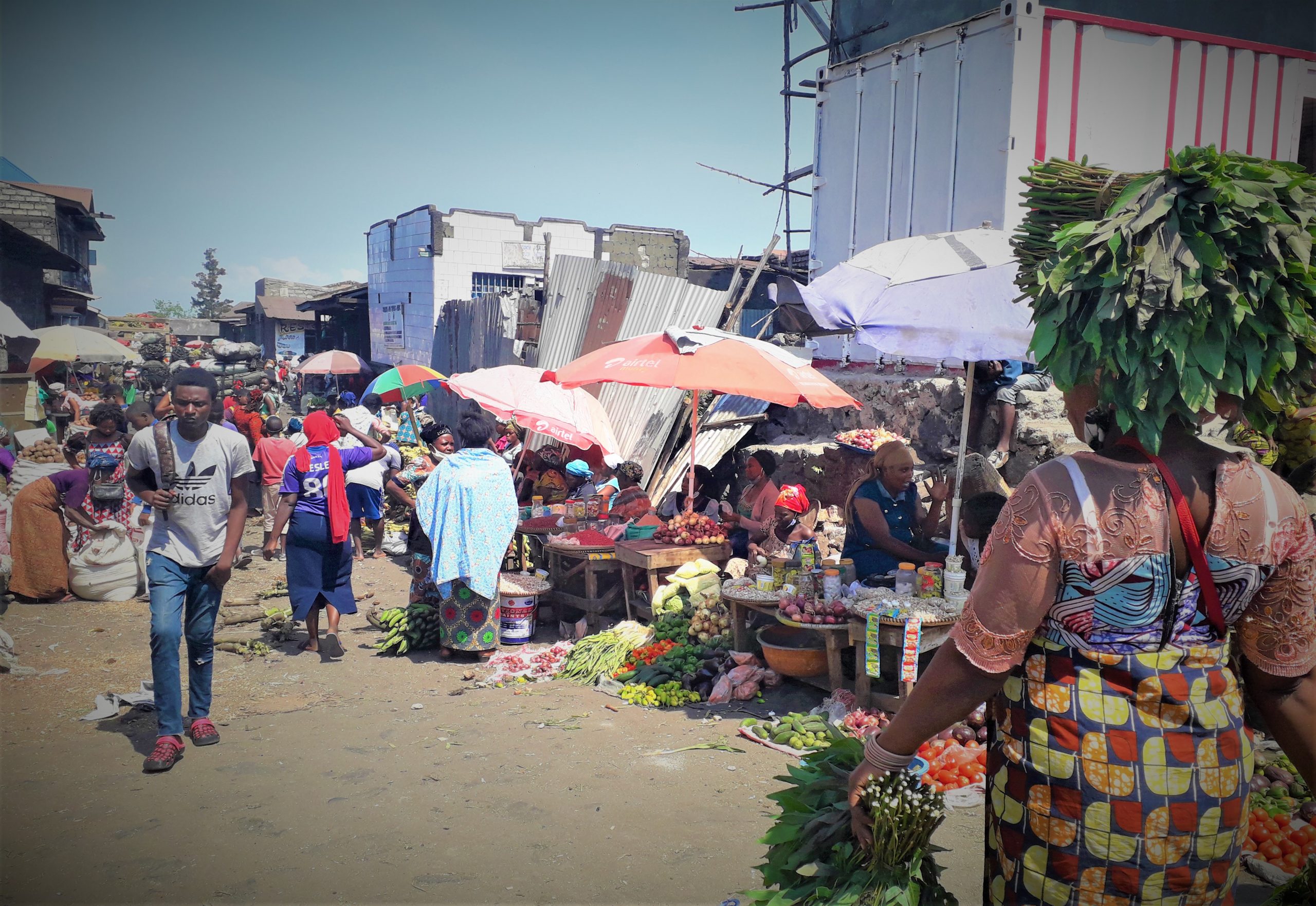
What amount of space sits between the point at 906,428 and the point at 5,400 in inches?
483

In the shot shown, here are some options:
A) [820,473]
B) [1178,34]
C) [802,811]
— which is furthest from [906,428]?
[802,811]

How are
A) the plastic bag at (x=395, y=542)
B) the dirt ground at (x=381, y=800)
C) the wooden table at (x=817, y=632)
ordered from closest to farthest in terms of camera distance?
the dirt ground at (x=381, y=800)
the wooden table at (x=817, y=632)
the plastic bag at (x=395, y=542)

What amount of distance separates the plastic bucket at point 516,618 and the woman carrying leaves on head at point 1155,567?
5496 millimetres

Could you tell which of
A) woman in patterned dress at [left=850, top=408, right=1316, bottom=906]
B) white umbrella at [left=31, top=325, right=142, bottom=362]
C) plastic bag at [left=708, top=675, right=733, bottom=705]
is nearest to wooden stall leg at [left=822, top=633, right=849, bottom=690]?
plastic bag at [left=708, top=675, right=733, bottom=705]

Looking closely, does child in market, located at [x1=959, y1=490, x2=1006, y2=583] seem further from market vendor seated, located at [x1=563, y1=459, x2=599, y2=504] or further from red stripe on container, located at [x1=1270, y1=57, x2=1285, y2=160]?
red stripe on container, located at [x1=1270, y1=57, x2=1285, y2=160]

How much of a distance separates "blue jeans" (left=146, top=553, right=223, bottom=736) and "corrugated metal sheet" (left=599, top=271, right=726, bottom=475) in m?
6.53

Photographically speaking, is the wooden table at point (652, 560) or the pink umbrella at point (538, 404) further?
the pink umbrella at point (538, 404)

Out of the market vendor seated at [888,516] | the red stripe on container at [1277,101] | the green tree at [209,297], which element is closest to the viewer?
the market vendor seated at [888,516]

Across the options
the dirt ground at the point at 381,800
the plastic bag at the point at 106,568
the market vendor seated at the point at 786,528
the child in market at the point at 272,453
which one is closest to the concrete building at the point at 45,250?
the child in market at the point at 272,453

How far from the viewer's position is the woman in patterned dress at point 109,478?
25.9ft

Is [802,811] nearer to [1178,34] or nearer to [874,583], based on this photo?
[874,583]

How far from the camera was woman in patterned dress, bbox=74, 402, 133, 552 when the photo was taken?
7.89 meters

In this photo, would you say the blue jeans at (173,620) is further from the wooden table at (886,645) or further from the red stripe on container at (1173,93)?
the red stripe on container at (1173,93)

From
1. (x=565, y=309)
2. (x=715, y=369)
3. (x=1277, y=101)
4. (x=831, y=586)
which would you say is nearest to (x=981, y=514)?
(x=831, y=586)
